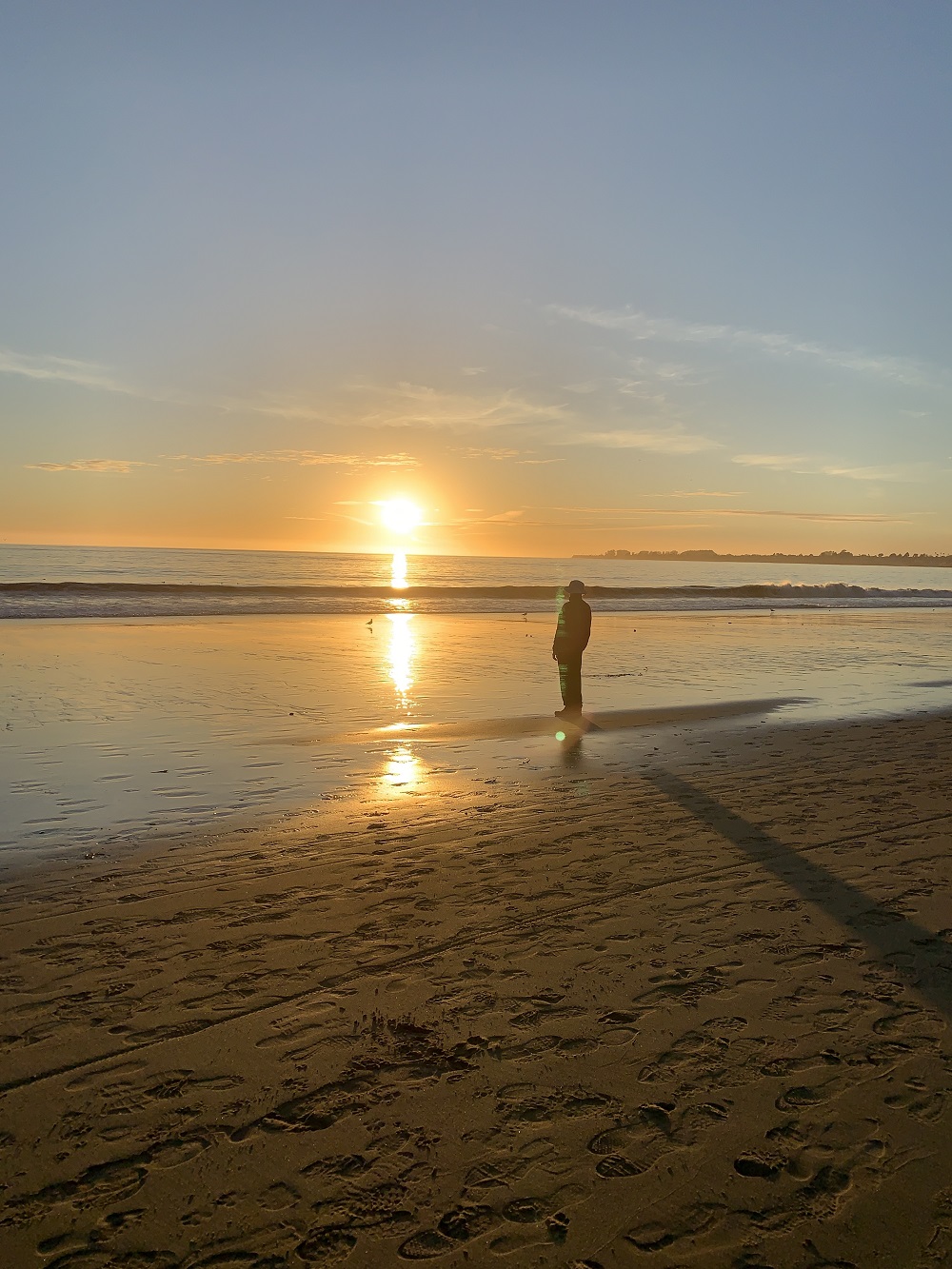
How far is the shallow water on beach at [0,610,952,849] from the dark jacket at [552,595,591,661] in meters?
1.18

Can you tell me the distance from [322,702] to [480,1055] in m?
11.0

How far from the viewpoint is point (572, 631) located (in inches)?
532

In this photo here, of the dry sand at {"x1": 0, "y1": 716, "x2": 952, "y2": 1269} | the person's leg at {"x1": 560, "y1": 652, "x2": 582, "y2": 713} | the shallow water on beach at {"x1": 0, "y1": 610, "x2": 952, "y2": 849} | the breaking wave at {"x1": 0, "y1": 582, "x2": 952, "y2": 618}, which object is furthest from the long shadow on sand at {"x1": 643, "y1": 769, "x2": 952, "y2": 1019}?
the breaking wave at {"x1": 0, "y1": 582, "x2": 952, "y2": 618}

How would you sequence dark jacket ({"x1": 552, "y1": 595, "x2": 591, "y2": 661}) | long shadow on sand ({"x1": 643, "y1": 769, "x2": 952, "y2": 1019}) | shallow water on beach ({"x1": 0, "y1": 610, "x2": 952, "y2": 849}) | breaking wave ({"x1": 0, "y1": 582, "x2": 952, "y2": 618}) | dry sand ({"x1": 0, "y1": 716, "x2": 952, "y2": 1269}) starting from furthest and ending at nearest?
breaking wave ({"x1": 0, "y1": 582, "x2": 952, "y2": 618}) → dark jacket ({"x1": 552, "y1": 595, "x2": 591, "y2": 661}) → shallow water on beach ({"x1": 0, "y1": 610, "x2": 952, "y2": 849}) → long shadow on sand ({"x1": 643, "y1": 769, "x2": 952, "y2": 1019}) → dry sand ({"x1": 0, "y1": 716, "x2": 952, "y2": 1269})

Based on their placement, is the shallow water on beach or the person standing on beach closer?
the shallow water on beach

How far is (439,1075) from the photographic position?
372 centimetres

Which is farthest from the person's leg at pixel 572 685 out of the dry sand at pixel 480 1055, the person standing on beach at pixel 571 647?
the dry sand at pixel 480 1055

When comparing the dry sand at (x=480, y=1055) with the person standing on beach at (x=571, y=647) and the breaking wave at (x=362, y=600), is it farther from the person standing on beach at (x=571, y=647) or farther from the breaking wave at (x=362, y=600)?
the breaking wave at (x=362, y=600)

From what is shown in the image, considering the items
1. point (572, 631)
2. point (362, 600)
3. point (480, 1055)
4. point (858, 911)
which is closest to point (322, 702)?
point (572, 631)

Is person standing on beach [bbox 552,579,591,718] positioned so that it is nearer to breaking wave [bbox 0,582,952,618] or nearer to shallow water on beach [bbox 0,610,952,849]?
shallow water on beach [bbox 0,610,952,849]

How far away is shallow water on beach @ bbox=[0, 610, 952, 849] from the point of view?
345 inches

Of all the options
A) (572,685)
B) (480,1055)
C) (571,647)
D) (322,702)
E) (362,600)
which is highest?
(362,600)

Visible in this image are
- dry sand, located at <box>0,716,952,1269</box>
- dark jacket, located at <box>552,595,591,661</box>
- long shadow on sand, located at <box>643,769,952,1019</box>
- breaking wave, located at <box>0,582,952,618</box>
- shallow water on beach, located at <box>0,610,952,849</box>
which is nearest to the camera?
dry sand, located at <box>0,716,952,1269</box>

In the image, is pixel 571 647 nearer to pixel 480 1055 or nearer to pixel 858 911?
pixel 858 911
